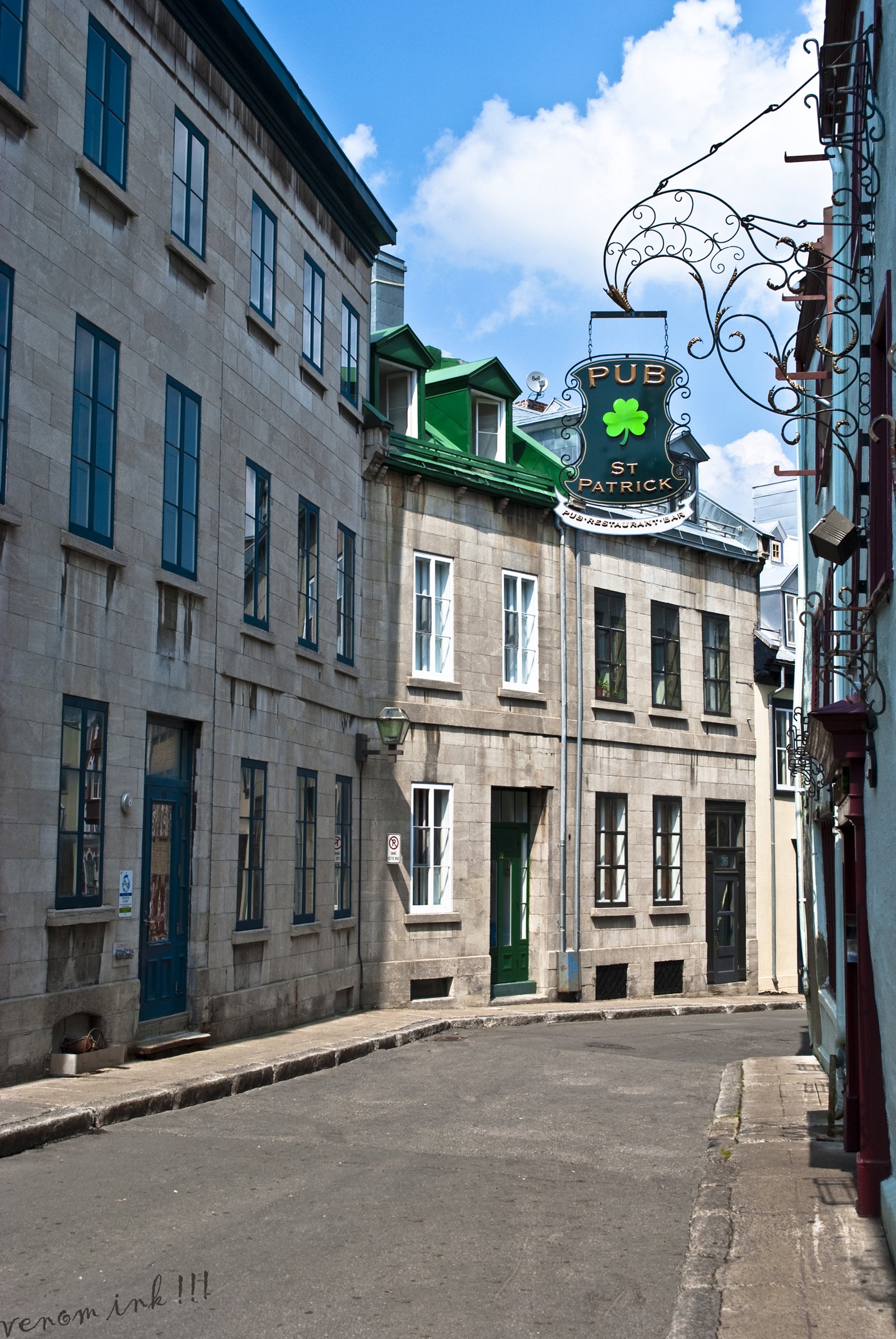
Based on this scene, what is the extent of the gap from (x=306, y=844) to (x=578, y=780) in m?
6.79

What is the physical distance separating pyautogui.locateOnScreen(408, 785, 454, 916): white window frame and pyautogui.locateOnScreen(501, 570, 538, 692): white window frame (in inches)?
94.5

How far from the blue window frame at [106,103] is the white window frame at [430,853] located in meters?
10.2

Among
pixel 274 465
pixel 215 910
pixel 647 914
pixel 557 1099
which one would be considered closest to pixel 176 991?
pixel 215 910

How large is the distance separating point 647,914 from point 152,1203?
57.9 feet

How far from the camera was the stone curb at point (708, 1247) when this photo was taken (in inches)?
223

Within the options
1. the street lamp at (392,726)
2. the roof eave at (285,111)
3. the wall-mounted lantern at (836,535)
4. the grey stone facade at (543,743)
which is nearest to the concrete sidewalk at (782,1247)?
the wall-mounted lantern at (836,535)

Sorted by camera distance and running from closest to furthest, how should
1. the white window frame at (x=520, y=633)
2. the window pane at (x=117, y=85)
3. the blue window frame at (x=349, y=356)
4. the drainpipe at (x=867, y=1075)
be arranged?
the drainpipe at (x=867, y=1075), the window pane at (x=117, y=85), the blue window frame at (x=349, y=356), the white window frame at (x=520, y=633)

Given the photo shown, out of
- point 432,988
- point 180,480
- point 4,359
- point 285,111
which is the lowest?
point 432,988

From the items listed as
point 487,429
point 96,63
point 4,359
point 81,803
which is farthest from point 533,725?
point 4,359

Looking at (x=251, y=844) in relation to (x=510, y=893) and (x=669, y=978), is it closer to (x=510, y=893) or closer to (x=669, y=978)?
(x=510, y=893)

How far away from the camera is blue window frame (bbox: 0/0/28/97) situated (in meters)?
11.1

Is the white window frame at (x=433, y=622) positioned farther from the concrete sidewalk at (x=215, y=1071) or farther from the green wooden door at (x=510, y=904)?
the concrete sidewalk at (x=215, y=1071)

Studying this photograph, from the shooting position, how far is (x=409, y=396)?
2159 centimetres

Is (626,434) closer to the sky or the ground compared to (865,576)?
closer to the sky
